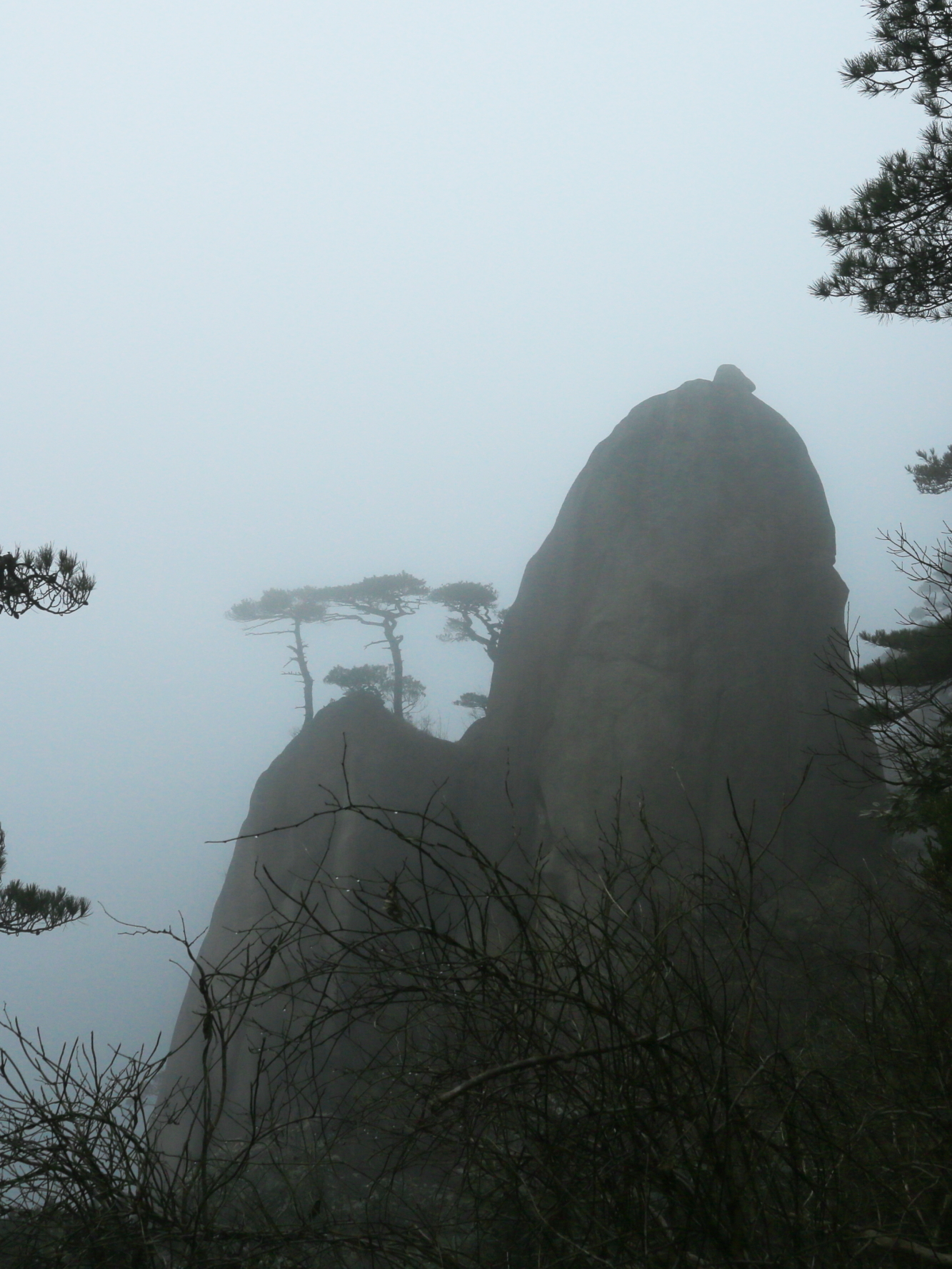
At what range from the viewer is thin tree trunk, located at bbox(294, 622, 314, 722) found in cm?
2409

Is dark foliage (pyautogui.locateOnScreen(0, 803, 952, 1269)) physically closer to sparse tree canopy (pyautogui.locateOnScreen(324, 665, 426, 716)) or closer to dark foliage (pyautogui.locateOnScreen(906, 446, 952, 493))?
dark foliage (pyautogui.locateOnScreen(906, 446, 952, 493))

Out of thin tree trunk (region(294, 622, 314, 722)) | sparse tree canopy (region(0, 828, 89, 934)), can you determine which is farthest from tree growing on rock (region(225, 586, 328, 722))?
sparse tree canopy (region(0, 828, 89, 934))

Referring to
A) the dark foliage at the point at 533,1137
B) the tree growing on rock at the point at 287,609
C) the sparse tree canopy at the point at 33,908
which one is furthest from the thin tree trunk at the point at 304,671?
the dark foliage at the point at 533,1137

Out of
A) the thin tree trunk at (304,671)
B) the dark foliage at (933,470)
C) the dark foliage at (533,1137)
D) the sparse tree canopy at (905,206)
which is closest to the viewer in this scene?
the dark foliage at (533,1137)

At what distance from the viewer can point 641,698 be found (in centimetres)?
1516

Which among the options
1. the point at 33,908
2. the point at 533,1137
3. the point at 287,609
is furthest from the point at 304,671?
the point at 533,1137

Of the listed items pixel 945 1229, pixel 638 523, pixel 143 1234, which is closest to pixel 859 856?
pixel 638 523

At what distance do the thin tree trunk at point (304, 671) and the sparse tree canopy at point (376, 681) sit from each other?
39.3 inches

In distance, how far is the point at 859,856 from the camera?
1375cm

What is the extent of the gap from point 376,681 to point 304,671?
2399 millimetres

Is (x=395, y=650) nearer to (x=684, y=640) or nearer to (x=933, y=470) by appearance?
(x=684, y=640)

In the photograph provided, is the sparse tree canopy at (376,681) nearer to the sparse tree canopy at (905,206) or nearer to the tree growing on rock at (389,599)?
the tree growing on rock at (389,599)

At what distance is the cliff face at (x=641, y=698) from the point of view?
47.1ft

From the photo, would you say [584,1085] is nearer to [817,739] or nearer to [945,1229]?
[945,1229]
